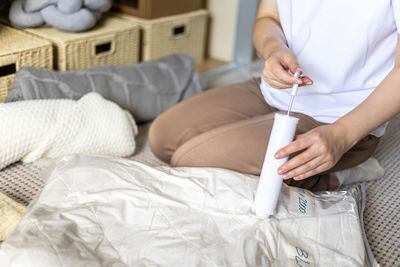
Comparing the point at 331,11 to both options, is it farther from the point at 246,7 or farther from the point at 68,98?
the point at 246,7

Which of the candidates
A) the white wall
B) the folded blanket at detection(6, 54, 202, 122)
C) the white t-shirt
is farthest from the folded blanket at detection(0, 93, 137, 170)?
the white wall

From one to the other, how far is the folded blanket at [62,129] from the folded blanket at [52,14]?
1.13 ft

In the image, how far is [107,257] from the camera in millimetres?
840

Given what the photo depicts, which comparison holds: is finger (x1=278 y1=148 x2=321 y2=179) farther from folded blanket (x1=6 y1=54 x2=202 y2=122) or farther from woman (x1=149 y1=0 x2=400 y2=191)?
folded blanket (x1=6 y1=54 x2=202 y2=122)

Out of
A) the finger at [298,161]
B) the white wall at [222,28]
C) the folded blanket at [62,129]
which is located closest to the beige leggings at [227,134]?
the folded blanket at [62,129]

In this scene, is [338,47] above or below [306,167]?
above

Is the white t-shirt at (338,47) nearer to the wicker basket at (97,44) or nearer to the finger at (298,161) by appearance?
the finger at (298,161)

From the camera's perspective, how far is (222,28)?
232cm

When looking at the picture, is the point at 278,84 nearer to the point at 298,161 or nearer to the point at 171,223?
the point at 298,161

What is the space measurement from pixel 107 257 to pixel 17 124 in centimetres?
50

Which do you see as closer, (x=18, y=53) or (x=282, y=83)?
(x=282, y=83)

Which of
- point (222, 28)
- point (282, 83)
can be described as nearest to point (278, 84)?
point (282, 83)

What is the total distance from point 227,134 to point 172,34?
3.30ft

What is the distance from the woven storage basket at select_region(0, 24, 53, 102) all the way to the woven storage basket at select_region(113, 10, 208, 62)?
44cm
